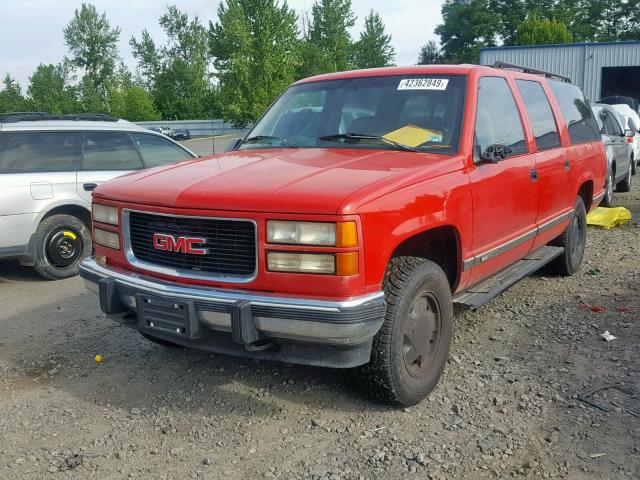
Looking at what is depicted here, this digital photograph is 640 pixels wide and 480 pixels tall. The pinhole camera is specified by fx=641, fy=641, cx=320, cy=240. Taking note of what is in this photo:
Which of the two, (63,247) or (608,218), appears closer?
(63,247)

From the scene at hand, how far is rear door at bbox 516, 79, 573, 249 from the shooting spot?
4926mm

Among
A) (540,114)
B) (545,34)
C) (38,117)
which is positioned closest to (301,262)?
(540,114)

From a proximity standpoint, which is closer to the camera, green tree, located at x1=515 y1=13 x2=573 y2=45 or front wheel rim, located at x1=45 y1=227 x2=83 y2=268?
front wheel rim, located at x1=45 y1=227 x2=83 y2=268

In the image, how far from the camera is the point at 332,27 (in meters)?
61.9

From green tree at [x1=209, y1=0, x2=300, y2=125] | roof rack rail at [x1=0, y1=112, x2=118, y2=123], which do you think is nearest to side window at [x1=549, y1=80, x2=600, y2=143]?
roof rack rail at [x1=0, y1=112, x2=118, y2=123]

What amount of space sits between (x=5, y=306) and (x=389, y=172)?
4.23 m

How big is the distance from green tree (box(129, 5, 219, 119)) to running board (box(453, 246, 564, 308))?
59.2 meters

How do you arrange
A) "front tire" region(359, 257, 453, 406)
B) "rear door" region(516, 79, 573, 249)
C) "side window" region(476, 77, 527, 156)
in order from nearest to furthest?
"front tire" region(359, 257, 453, 406) < "side window" region(476, 77, 527, 156) < "rear door" region(516, 79, 573, 249)

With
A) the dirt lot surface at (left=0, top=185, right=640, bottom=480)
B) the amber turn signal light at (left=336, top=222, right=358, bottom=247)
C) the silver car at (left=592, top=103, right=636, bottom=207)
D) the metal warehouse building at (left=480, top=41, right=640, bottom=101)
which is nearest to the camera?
the amber turn signal light at (left=336, top=222, right=358, bottom=247)

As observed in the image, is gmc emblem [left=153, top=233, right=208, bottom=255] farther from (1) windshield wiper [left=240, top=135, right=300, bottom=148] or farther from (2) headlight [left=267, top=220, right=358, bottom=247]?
(1) windshield wiper [left=240, top=135, right=300, bottom=148]

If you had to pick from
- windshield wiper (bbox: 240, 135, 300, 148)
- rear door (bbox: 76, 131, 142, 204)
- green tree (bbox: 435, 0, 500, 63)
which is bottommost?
rear door (bbox: 76, 131, 142, 204)

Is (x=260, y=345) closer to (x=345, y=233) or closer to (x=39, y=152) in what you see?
(x=345, y=233)

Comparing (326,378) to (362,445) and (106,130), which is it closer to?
(362,445)

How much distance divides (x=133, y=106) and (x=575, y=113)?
58.0 m
